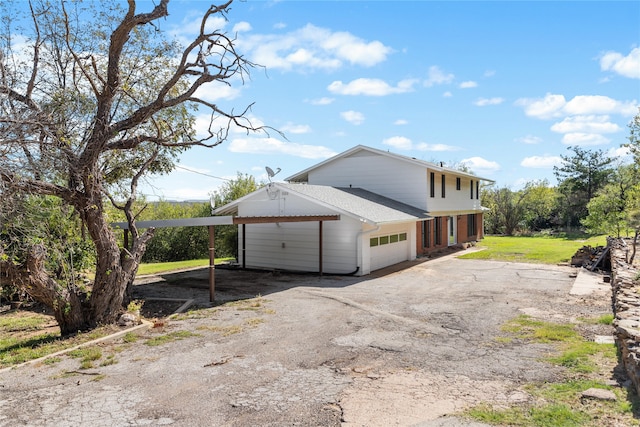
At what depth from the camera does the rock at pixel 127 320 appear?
366 inches

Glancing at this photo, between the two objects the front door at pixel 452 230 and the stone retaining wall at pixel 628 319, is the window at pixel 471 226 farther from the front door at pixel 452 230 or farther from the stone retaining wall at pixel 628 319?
the stone retaining wall at pixel 628 319

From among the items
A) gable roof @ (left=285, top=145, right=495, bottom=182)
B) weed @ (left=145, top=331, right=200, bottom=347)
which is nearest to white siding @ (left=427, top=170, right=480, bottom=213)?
gable roof @ (left=285, top=145, right=495, bottom=182)

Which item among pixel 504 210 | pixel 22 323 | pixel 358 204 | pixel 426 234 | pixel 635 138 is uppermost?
pixel 635 138

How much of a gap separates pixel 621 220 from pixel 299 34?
54.0ft

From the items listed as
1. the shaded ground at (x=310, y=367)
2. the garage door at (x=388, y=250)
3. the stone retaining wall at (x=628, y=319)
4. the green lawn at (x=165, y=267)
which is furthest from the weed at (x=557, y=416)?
the green lawn at (x=165, y=267)

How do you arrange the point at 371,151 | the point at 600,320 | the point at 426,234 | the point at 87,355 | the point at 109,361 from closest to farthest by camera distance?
the point at 109,361 < the point at 87,355 < the point at 600,320 < the point at 371,151 < the point at 426,234

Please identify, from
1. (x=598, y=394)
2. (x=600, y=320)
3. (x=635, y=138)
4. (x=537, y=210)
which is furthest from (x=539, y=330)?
(x=537, y=210)

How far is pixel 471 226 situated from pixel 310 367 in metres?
26.4

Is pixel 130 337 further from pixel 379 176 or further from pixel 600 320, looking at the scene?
pixel 379 176

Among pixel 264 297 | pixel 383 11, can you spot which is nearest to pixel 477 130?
pixel 383 11

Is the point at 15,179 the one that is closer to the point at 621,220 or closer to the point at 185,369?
the point at 185,369

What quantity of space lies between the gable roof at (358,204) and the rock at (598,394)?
418 inches

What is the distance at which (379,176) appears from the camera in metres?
22.8

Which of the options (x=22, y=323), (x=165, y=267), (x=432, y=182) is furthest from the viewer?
(x=432, y=182)
